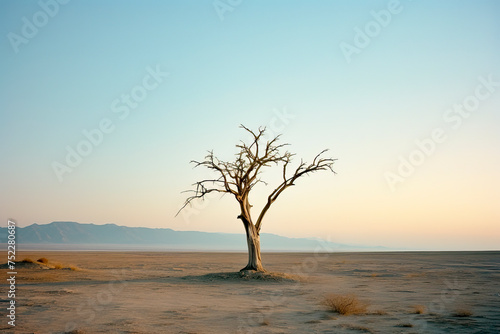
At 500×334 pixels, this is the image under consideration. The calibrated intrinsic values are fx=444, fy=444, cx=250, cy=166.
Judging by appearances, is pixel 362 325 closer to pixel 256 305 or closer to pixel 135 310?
pixel 256 305

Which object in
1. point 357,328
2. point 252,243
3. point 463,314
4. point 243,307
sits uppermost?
point 252,243

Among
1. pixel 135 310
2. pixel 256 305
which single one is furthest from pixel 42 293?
pixel 256 305

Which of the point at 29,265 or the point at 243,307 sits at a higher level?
the point at 29,265

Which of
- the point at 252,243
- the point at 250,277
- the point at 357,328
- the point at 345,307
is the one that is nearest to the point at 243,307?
the point at 345,307

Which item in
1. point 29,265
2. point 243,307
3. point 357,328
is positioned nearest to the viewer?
point 357,328

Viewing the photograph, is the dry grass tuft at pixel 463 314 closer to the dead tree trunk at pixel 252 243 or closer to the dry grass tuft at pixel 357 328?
the dry grass tuft at pixel 357 328

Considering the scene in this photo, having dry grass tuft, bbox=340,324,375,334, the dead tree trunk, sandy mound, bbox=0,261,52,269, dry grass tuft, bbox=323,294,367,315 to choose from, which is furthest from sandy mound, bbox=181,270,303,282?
dry grass tuft, bbox=340,324,375,334

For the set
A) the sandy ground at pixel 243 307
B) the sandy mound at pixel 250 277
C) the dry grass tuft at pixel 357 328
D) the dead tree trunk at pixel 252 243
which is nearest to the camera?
the dry grass tuft at pixel 357 328

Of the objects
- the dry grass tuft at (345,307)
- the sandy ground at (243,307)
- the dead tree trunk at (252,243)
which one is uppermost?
the dead tree trunk at (252,243)

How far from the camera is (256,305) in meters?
15.0

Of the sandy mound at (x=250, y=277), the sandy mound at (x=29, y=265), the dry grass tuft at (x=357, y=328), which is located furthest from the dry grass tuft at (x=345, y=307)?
the sandy mound at (x=29, y=265)

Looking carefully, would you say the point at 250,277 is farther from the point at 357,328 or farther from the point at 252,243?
the point at 357,328

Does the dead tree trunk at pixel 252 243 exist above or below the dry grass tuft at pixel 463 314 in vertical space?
above

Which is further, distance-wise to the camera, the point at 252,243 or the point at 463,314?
the point at 252,243
